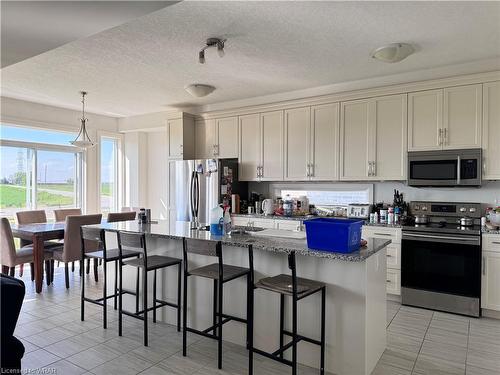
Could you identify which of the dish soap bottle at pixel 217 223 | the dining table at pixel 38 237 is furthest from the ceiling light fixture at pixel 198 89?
the dining table at pixel 38 237

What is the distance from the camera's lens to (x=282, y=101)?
495 cm

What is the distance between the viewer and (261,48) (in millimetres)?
3287

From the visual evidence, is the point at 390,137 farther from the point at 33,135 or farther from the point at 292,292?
the point at 33,135

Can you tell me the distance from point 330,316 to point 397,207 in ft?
7.31

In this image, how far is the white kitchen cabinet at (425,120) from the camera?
3.87 meters

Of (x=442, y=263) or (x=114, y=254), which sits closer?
(x=114, y=254)

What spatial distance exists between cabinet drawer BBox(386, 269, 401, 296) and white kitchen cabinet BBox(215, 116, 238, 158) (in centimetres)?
281

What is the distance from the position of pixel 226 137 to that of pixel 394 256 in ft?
9.97

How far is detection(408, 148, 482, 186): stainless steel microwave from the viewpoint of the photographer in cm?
366

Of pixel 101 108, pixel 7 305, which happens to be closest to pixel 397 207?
pixel 7 305

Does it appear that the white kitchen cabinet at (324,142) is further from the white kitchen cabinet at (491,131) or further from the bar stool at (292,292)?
the bar stool at (292,292)

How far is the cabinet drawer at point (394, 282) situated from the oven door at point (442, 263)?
0.05m

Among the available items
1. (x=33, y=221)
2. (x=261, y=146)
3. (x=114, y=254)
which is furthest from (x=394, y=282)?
(x=33, y=221)

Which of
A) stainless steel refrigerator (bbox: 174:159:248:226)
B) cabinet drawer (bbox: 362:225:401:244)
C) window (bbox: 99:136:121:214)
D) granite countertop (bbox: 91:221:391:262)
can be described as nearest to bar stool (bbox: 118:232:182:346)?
granite countertop (bbox: 91:221:391:262)
